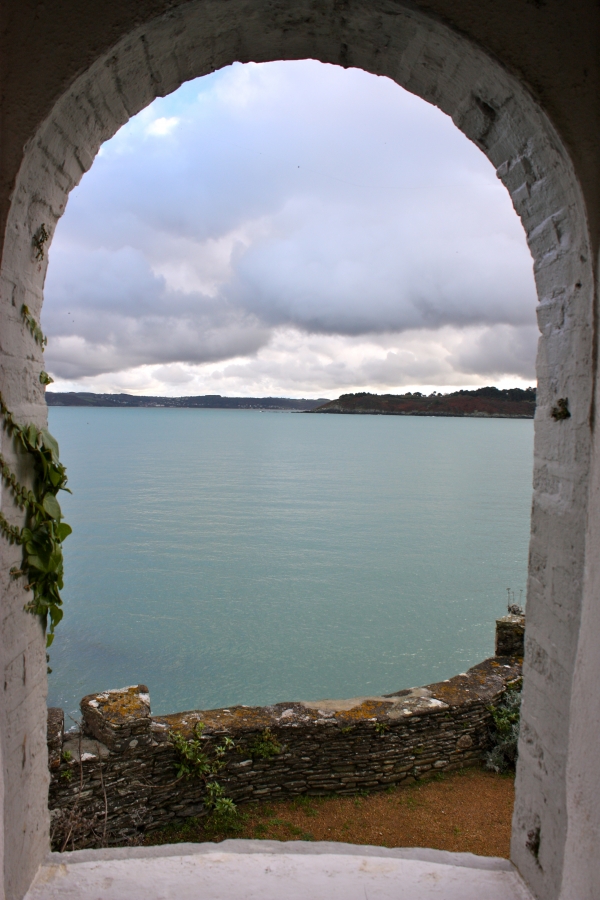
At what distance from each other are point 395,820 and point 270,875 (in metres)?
3.77

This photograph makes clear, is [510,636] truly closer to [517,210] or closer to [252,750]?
[252,750]

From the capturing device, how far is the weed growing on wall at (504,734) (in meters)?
5.82

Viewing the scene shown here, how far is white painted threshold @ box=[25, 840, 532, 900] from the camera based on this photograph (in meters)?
1.94

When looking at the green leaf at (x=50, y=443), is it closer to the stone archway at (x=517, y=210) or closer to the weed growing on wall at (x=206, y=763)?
the stone archway at (x=517, y=210)

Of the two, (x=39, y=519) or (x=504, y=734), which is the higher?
(x=39, y=519)

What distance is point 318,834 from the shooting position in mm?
4906

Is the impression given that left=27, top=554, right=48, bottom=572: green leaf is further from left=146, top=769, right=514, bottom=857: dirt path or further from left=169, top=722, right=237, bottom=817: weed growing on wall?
left=146, top=769, right=514, bottom=857: dirt path

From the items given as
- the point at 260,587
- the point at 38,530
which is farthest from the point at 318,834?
the point at 260,587

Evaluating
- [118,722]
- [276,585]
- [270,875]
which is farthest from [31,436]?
[276,585]

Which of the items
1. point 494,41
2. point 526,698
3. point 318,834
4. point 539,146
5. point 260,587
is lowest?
point 260,587

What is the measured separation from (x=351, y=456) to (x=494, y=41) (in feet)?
189

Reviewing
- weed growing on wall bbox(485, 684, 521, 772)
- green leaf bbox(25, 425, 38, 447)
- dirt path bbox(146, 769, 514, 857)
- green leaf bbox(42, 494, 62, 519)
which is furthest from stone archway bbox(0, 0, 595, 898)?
weed growing on wall bbox(485, 684, 521, 772)

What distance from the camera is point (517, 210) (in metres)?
2.03

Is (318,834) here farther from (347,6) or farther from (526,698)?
(347,6)
